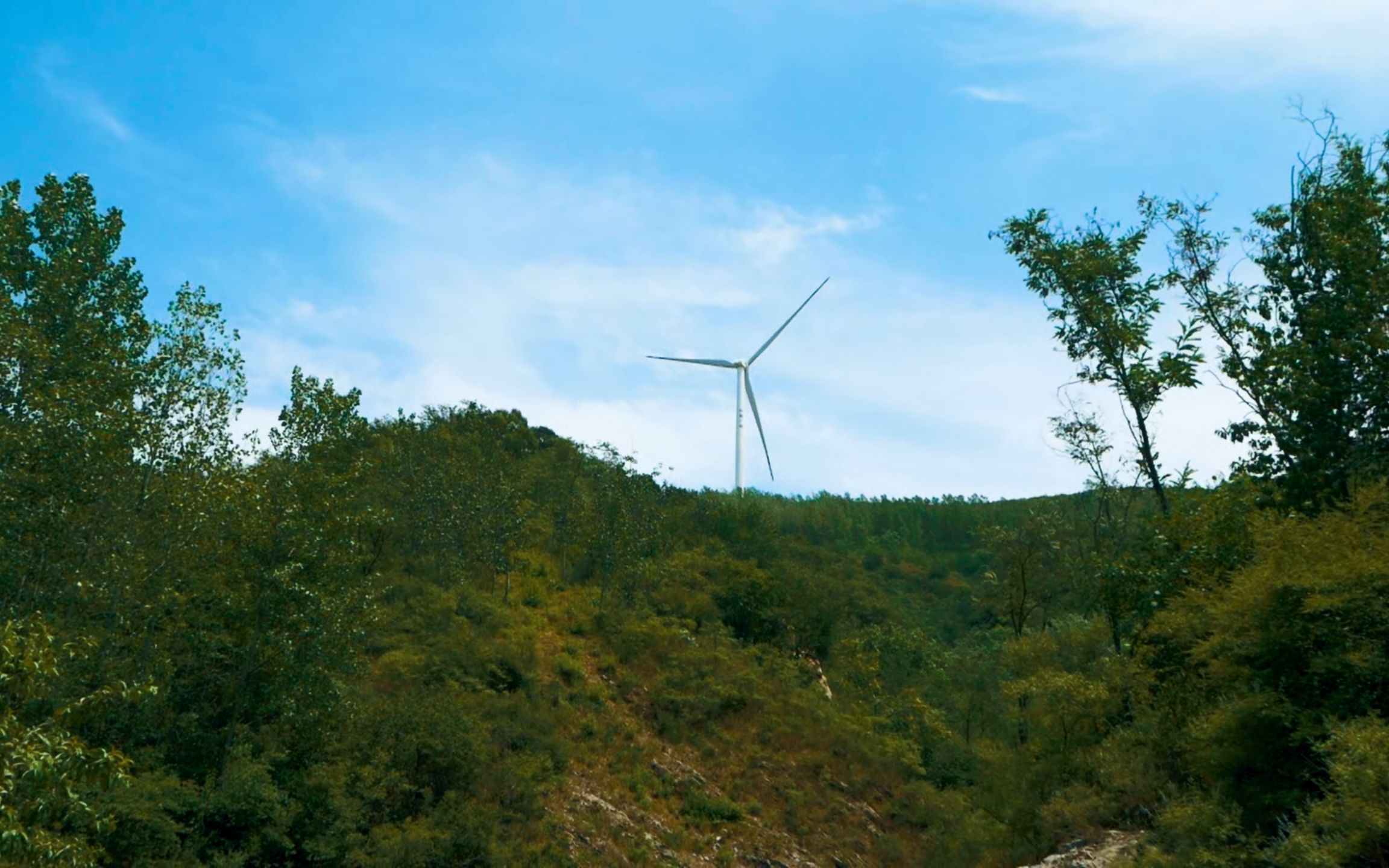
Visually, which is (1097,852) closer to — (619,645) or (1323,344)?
(1323,344)

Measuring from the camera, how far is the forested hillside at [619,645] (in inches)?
664

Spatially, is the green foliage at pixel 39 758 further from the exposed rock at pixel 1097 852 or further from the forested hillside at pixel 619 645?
the exposed rock at pixel 1097 852

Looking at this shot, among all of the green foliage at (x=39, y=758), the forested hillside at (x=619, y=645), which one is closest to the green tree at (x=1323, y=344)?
the forested hillside at (x=619, y=645)

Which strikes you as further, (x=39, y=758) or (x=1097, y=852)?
(x=1097, y=852)

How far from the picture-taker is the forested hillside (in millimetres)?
16859

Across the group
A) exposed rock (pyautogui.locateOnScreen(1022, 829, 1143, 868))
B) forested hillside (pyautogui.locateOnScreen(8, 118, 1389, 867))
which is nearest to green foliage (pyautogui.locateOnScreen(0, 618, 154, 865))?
forested hillside (pyautogui.locateOnScreen(8, 118, 1389, 867))

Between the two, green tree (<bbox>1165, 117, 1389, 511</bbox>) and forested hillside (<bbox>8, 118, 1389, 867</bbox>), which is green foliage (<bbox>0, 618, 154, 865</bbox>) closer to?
forested hillside (<bbox>8, 118, 1389, 867</bbox>)

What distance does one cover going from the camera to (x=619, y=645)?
52406 mm

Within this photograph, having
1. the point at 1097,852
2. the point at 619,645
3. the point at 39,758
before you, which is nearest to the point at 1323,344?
the point at 1097,852

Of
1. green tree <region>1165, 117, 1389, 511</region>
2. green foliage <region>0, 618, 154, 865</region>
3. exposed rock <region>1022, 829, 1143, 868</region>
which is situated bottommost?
exposed rock <region>1022, 829, 1143, 868</region>

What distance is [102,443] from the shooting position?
78.3ft

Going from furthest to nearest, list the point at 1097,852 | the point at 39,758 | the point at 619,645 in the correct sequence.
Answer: the point at 619,645
the point at 1097,852
the point at 39,758

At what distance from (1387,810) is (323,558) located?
Result: 2601 centimetres

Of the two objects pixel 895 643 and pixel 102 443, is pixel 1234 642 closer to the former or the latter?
pixel 102 443
